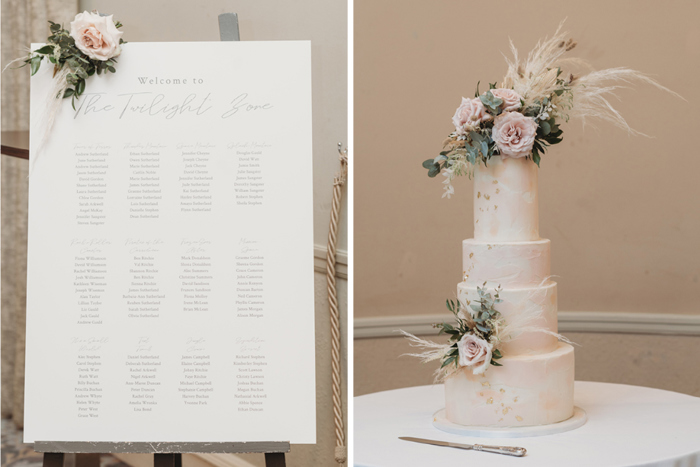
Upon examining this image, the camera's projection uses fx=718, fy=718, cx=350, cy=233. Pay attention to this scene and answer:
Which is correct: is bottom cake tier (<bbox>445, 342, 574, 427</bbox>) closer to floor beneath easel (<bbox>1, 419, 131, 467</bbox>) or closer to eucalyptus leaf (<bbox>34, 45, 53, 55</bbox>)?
eucalyptus leaf (<bbox>34, 45, 53, 55</bbox>)

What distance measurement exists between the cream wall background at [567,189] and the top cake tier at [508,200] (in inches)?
58.3

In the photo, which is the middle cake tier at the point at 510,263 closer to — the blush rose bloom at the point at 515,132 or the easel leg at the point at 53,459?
the blush rose bloom at the point at 515,132

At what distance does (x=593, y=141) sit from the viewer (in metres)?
3.24

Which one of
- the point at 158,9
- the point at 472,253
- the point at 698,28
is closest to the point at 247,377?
the point at 472,253

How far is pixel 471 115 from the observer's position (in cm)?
176

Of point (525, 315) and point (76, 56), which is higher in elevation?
point (76, 56)

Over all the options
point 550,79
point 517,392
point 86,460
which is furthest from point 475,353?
point 86,460

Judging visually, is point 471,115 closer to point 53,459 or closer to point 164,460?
point 164,460

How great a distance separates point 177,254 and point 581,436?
3.38ft

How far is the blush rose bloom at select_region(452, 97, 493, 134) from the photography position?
175cm

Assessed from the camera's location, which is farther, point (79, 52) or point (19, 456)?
point (19, 456)

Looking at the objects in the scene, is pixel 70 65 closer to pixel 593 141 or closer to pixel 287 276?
pixel 287 276

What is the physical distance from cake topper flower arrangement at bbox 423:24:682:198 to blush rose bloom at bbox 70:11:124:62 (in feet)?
2.74

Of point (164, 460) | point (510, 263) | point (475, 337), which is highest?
point (510, 263)
